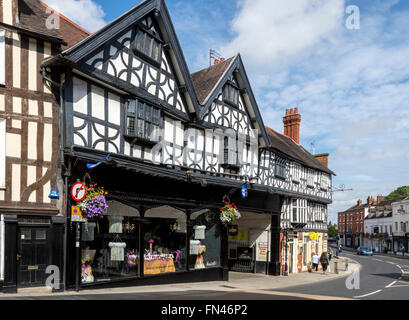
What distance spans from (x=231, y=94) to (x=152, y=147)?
6769mm

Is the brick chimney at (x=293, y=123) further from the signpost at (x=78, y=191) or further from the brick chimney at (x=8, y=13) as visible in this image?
the brick chimney at (x=8, y=13)

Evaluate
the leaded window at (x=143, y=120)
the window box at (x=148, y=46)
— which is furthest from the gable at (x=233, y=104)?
the window box at (x=148, y=46)

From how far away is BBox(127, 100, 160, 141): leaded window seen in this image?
1341cm

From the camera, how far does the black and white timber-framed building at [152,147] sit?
11.7 metres

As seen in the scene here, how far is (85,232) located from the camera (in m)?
11.9

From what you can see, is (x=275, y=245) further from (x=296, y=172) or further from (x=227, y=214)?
(x=227, y=214)

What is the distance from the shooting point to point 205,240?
17734 millimetres

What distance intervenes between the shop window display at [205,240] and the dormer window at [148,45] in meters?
6.91

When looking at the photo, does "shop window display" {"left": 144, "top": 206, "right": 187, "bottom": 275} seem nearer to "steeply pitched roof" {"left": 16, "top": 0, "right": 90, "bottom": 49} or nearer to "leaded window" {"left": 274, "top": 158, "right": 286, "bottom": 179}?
"steeply pitched roof" {"left": 16, "top": 0, "right": 90, "bottom": 49}

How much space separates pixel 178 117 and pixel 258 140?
713cm
